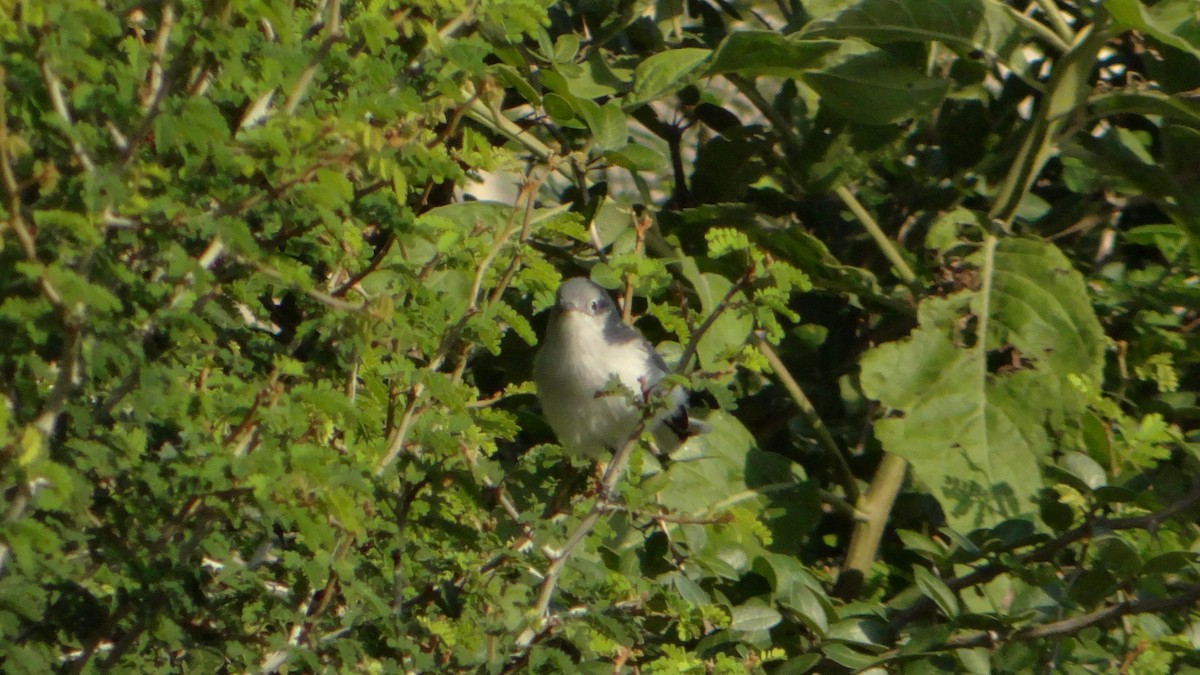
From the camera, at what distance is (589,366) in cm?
363

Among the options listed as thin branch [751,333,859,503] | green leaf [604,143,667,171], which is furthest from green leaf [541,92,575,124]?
thin branch [751,333,859,503]

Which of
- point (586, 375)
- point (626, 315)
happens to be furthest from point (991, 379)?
point (586, 375)

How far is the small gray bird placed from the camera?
11.5 ft

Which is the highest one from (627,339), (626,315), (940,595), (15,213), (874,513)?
(15,213)

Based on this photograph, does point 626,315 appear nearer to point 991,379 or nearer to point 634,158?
point 634,158

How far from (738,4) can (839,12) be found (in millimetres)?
632

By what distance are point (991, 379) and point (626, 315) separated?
89 centimetres

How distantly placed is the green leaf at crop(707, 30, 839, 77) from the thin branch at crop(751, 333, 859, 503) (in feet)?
1.99

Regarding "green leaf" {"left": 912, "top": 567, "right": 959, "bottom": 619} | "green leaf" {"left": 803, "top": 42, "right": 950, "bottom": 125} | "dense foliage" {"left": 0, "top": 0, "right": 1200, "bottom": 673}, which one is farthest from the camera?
A: "green leaf" {"left": 803, "top": 42, "right": 950, "bottom": 125}

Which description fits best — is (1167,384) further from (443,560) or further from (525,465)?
(443,560)

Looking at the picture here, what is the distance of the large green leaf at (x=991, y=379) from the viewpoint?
9.28ft

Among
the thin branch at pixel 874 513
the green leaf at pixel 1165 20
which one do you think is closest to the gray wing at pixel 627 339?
the thin branch at pixel 874 513

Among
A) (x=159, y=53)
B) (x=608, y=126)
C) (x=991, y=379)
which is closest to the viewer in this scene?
(x=159, y=53)

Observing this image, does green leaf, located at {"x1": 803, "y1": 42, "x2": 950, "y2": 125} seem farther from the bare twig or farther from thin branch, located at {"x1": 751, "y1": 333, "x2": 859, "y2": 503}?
the bare twig
